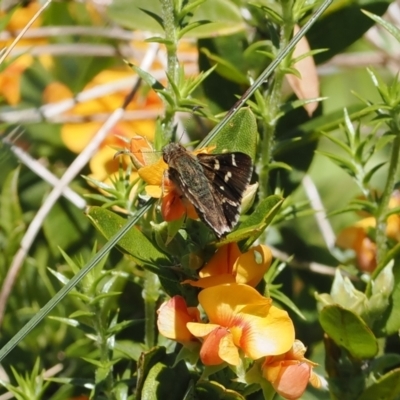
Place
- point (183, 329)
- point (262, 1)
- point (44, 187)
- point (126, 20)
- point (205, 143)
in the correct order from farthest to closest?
1. point (44, 187)
2. point (126, 20)
3. point (262, 1)
4. point (205, 143)
5. point (183, 329)

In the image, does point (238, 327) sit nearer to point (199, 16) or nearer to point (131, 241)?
point (131, 241)

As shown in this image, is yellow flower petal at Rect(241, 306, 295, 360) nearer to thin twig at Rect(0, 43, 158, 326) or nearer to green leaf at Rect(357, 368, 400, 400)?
green leaf at Rect(357, 368, 400, 400)

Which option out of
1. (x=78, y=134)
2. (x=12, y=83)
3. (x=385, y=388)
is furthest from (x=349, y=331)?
(x=12, y=83)

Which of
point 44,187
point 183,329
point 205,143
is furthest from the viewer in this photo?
point 44,187

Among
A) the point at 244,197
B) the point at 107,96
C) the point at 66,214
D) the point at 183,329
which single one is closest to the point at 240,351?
the point at 183,329

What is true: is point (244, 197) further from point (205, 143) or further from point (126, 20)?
point (126, 20)
